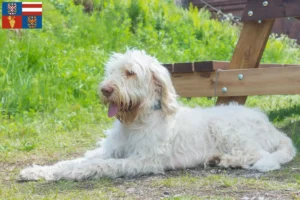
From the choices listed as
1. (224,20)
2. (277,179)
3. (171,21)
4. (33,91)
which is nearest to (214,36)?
(171,21)

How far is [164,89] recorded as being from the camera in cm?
511

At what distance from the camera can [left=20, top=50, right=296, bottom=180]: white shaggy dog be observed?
4867 mm

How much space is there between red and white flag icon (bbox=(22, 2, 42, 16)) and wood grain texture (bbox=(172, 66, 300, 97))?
14.1 feet

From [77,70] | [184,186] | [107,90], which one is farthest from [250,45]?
[77,70]

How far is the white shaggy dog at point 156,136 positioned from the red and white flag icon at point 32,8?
18.4ft

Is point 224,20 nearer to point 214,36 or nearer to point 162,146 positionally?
point 214,36

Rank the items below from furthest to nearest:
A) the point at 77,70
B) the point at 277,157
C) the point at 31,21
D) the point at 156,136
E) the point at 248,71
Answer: the point at 31,21, the point at 77,70, the point at 248,71, the point at 277,157, the point at 156,136

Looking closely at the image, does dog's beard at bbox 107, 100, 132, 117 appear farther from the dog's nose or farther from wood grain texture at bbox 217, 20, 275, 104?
wood grain texture at bbox 217, 20, 275, 104

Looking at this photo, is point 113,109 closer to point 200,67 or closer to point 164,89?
point 164,89

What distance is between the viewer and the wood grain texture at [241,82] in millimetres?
6371

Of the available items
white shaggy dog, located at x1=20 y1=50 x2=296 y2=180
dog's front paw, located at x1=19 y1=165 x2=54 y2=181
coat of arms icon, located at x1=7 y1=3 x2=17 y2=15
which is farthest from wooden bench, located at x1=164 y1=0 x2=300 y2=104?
coat of arms icon, located at x1=7 y1=3 x2=17 y2=15

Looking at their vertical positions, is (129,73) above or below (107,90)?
above

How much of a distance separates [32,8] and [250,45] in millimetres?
5101

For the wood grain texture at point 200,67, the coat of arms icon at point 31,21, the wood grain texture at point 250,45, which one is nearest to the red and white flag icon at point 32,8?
the coat of arms icon at point 31,21
